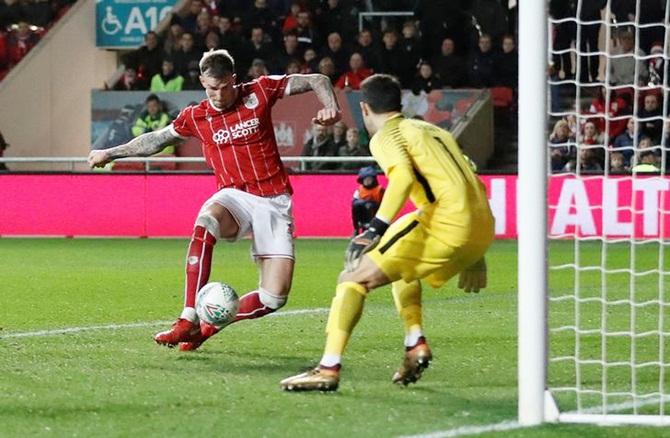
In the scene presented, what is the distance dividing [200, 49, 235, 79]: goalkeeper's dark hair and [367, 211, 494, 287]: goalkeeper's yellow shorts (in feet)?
6.20

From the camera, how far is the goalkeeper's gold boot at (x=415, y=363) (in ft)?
22.8

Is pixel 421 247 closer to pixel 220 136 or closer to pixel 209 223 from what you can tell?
pixel 209 223

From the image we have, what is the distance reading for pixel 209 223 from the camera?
8.36 metres

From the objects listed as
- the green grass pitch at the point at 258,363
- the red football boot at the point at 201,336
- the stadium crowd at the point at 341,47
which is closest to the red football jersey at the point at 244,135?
the red football boot at the point at 201,336

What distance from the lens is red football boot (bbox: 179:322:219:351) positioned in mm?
8422

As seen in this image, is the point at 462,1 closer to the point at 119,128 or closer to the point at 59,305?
the point at 119,128

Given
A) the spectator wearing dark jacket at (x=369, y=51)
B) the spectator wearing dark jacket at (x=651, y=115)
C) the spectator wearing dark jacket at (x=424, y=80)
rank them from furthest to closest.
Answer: the spectator wearing dark jacket at (x=369, y=51) < the spectator wearing dark jacket at (x=424, y=80) < the spectator wearing dark jacket at (x=651, y=115)

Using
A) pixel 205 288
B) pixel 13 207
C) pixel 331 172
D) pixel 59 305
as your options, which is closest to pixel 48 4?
pixel 13 207

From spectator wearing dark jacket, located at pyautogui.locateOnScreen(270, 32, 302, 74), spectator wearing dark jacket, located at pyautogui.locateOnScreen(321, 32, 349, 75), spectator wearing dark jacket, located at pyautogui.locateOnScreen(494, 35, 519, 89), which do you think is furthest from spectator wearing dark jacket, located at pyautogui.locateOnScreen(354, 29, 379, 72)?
spectator wearing dark jacket, located at pyautogui.locateOnScreen(494, 35, 519, 89)

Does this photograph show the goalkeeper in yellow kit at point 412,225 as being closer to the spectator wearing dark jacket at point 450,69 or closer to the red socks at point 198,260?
the red socks at point 198,260

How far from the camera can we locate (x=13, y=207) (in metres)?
19.4

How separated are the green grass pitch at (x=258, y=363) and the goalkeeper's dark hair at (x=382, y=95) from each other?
1329 millimetres

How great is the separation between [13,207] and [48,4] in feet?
22.0

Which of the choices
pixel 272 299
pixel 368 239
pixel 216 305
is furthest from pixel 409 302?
pixel 272 299
